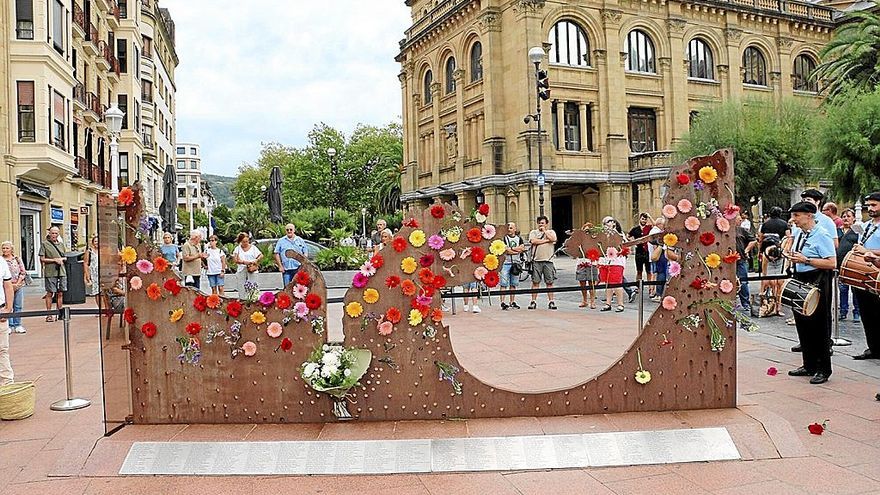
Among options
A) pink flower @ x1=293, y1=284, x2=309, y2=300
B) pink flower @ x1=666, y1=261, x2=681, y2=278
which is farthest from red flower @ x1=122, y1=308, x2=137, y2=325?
pink flower @ x1=666, y1=261, x2=681, y2=278

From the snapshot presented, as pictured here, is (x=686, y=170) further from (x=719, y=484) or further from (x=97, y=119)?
(x=97, y=119)

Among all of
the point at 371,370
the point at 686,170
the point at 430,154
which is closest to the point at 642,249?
the point at 686,170

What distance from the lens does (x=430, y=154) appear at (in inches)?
1716

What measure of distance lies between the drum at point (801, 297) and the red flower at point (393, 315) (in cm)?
410

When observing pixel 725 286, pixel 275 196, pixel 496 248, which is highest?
pixel 275 196

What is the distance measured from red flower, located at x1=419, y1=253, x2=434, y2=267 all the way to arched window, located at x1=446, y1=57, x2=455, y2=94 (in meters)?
35.7

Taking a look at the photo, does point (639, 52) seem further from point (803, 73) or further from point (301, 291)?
point (301, 291)

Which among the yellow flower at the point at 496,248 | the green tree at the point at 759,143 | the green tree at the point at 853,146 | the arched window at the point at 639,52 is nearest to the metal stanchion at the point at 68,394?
the yellow flower at the point at 496,248

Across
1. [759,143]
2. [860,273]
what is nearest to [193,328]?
[860,273]

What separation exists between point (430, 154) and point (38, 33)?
→ 78.7 feet

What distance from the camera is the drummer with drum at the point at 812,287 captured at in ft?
22.6

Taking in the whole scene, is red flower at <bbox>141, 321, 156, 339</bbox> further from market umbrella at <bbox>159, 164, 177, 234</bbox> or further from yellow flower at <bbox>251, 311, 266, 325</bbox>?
market umbrella at <bbox>159, 164, 177, 234</bbox>

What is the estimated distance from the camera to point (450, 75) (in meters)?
40.5

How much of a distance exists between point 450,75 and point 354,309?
36.7 meters
